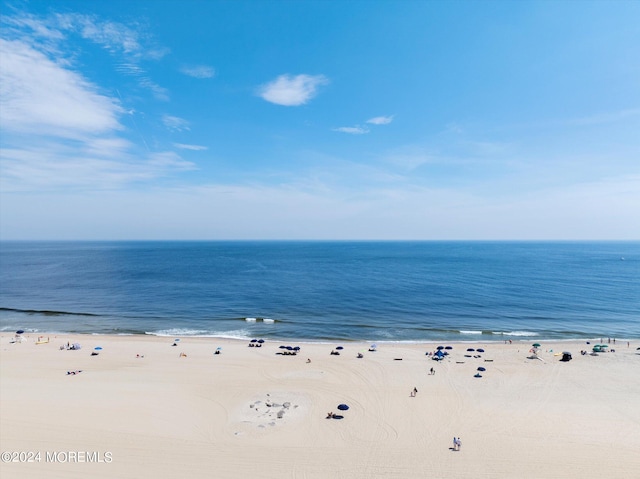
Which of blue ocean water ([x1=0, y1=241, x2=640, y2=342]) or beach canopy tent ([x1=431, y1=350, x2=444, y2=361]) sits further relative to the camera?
blue ocean water ([x1=0, y1=241, x2=640, y2=342])

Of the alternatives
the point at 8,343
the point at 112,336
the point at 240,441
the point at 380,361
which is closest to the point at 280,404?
the point at 240,441

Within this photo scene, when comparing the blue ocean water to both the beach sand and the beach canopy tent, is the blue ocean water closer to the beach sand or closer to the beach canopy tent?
the beach canopy tent

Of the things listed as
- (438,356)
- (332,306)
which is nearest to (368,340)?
(438,356)

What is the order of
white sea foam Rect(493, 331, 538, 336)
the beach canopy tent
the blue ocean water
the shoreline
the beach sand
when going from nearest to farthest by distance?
the beach sand
the beach canopy tent
the shoreline
white sea foam Rect(493, 331, 538, 336)
the blue ocean water

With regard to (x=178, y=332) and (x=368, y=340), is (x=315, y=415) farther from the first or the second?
(x=178, y=332)

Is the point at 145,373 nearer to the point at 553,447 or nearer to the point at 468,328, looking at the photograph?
the point at 553,447

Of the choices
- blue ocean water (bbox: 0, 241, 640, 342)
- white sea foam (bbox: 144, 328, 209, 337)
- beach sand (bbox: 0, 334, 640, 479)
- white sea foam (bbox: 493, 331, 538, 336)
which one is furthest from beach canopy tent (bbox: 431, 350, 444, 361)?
white sea foam (bbox: 144, 328, 209, 337)

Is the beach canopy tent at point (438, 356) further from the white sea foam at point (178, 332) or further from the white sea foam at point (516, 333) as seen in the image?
the white sea foam at point (178, 332)

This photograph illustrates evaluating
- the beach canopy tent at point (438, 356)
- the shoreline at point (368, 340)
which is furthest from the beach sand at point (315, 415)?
the shoreline at point (368, 340)
